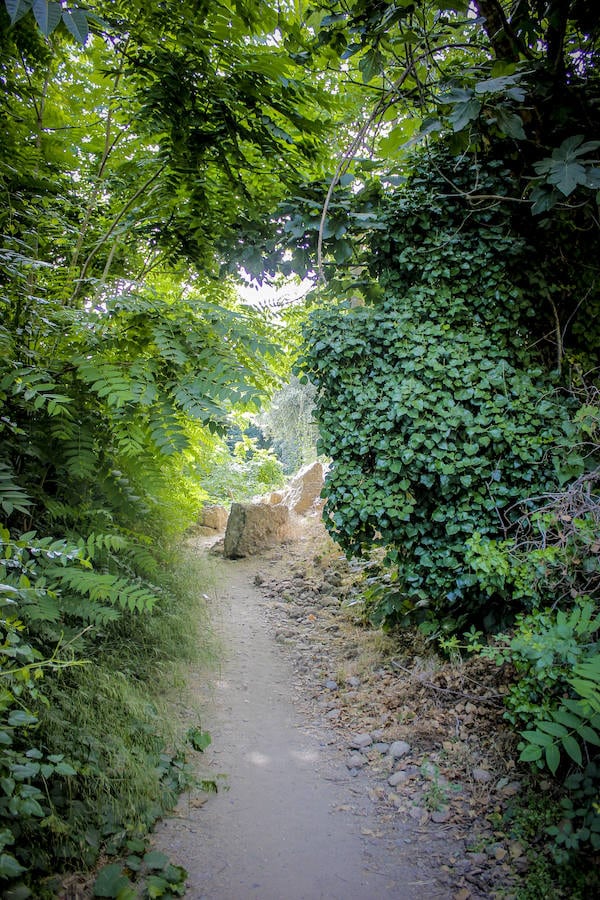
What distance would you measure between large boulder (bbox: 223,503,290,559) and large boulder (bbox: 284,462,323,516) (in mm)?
1615

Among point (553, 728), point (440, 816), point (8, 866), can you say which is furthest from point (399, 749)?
point (8, 866)

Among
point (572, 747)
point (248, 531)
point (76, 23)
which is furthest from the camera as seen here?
point (248, 531)

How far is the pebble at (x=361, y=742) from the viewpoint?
347 cm

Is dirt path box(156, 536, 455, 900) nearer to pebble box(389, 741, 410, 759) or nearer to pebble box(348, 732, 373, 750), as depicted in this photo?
pebble box(348, 732, 373, 750)

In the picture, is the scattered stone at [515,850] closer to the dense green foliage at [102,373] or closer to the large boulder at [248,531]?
the dense green foliage at [102,373]

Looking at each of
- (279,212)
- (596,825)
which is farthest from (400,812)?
(279,212)

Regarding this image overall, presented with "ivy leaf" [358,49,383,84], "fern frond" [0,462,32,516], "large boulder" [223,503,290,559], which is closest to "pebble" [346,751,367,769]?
"fern frond" [0,462,32,516]

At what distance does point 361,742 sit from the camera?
350cm

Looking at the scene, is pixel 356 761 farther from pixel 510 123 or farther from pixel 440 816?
pixel 510 123

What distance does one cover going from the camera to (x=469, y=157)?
12.8 feet

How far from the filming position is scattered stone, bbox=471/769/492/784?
9.40ft

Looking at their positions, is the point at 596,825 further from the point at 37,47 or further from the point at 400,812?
the point at 37,47

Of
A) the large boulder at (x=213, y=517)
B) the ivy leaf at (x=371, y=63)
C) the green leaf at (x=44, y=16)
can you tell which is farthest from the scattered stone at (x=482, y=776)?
the large boulder at (x=213, y=517)

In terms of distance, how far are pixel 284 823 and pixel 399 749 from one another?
0.95 m
